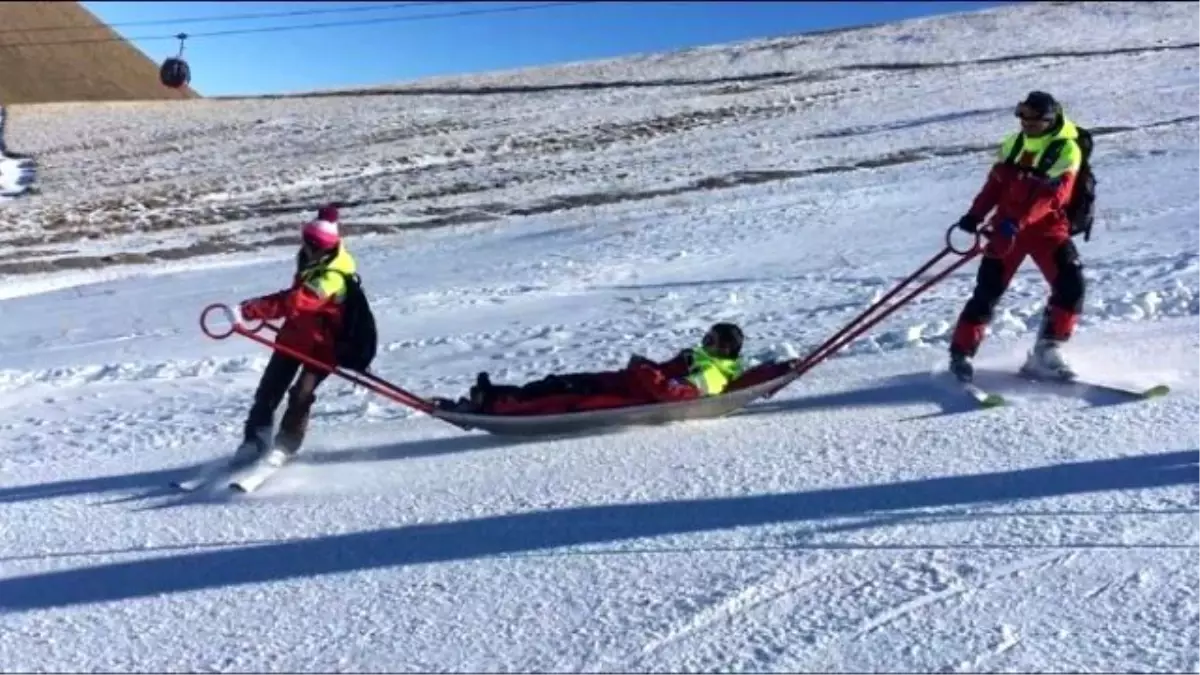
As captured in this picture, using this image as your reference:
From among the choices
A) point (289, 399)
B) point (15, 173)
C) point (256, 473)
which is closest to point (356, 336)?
point (289, 399)

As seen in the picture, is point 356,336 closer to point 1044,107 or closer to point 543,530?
point 543,530

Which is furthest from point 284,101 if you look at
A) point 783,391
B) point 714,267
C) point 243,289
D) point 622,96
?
point 783,391

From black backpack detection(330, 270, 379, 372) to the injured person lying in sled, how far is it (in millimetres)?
435

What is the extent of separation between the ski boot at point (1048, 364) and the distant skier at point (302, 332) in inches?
125

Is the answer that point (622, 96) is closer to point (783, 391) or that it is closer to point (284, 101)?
point (284, 101)

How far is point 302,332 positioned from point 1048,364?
3.40 metres

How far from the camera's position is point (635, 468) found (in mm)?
6227

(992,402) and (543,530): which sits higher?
(992,402)

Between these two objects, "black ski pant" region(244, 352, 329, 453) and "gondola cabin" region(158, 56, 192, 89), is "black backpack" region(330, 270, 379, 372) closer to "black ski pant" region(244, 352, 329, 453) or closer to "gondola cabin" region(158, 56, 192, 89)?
"black ski pant" region(244, 352, 329, 453)

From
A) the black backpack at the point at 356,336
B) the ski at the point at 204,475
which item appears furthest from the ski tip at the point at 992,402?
the ski at the point at 204,475

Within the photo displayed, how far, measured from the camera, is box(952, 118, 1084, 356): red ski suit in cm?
690

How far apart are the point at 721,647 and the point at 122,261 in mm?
14800

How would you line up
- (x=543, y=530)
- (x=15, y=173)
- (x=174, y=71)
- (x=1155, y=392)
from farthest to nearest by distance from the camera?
(x=174, y=71) → (x=15, y=173) → (x=1155, y=392) → (x=543, y=530)

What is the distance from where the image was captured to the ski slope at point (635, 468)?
4484 mm
